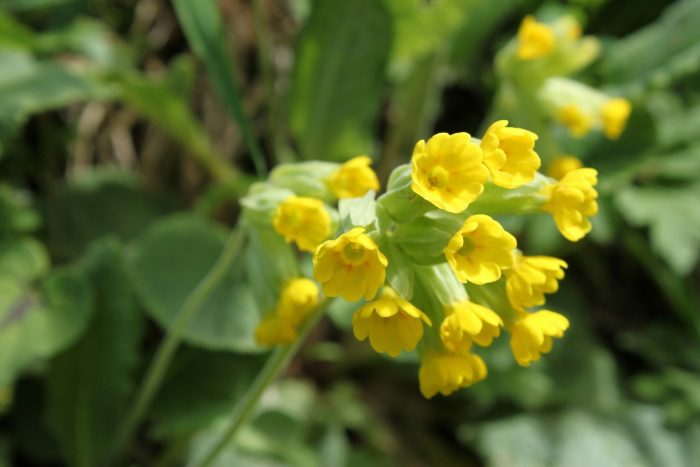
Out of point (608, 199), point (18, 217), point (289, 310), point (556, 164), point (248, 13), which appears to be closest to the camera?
point (289, 310)

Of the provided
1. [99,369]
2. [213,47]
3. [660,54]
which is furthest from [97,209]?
[660,54]

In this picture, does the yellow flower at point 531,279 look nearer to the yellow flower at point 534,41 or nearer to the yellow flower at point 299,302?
the yellow flower at point 299,302

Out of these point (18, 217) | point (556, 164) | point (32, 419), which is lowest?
point (32, 419)

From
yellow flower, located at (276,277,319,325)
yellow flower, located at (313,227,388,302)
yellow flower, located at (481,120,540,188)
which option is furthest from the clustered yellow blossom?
yellow flower, located at (481,120,540,188)

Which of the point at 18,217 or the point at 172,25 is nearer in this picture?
the point at 18,217

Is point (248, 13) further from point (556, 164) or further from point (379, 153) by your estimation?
point (556, 164)

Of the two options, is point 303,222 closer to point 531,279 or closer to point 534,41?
point 531,279

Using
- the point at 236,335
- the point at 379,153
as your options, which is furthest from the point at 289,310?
the point at 379,153
